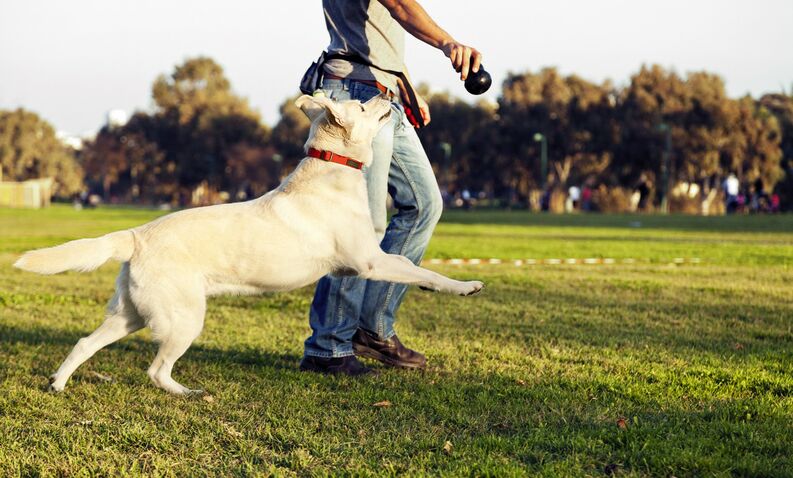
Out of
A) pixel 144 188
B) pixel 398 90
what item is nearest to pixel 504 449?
pixel 398 90

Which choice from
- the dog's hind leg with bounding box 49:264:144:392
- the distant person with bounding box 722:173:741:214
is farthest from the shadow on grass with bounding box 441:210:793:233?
the dog's hind leg with bounding box 49:264:144:392

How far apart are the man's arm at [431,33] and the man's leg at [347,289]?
1.59 ft

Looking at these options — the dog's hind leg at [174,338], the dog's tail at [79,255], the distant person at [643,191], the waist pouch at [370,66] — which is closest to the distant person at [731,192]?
the distant person at [643,191]

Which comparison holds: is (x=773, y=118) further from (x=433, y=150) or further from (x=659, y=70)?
(x=433, y=150)

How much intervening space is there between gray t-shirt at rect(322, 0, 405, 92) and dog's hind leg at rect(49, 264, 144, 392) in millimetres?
1777

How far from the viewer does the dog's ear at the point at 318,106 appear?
14.7ft

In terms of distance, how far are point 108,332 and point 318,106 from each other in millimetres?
1598

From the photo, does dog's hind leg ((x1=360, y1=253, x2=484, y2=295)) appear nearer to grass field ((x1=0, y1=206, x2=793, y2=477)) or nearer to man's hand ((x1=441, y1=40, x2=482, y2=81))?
grass field ((x1=0, y1=206, x2=793, y2=477))

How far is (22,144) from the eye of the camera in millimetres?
85438

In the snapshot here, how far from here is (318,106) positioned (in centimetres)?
462

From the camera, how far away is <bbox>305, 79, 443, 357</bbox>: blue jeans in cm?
509

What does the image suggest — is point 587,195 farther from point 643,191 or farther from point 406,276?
point 406,276

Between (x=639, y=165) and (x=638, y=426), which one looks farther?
(x=639, y=165)

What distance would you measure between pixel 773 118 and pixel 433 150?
25434 millimetres
